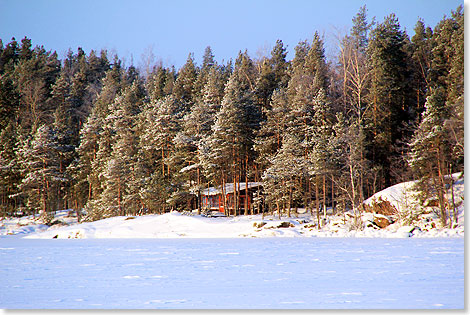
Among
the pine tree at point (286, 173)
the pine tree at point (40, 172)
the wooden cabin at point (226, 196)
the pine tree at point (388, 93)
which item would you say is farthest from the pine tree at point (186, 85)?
the pine tree at point (388, 93)

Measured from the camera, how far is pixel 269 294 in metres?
7.94

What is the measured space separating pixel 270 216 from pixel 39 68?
150ft

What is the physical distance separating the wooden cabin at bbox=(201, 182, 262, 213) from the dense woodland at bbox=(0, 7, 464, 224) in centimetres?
92

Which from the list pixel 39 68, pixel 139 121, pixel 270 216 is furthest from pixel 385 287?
pixel 39 68

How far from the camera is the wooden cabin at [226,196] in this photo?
3869 cm

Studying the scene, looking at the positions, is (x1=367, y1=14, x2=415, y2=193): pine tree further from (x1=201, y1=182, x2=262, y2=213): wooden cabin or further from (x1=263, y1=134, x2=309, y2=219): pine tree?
(x1=201, y1=182, x2=262, y2=213): wooden cabin

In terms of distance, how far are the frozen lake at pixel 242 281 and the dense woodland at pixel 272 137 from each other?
15827 millimetres

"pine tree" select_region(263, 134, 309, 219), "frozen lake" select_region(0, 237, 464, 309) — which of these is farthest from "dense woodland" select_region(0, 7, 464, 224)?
"frozen lake" select_region(0, 237, 464, 309)

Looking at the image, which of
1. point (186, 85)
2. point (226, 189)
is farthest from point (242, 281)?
point (186, 85)

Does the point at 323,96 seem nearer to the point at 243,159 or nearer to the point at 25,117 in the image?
the point at 243,159

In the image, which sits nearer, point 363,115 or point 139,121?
point 363,115

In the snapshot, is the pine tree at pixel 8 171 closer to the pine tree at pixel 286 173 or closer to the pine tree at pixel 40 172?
the pine tree at pixel 40 172

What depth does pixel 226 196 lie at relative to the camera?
129 feet

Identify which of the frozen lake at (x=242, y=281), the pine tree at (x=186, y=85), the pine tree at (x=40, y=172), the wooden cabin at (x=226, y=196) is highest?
the pine tree at (x=186, y=85)
